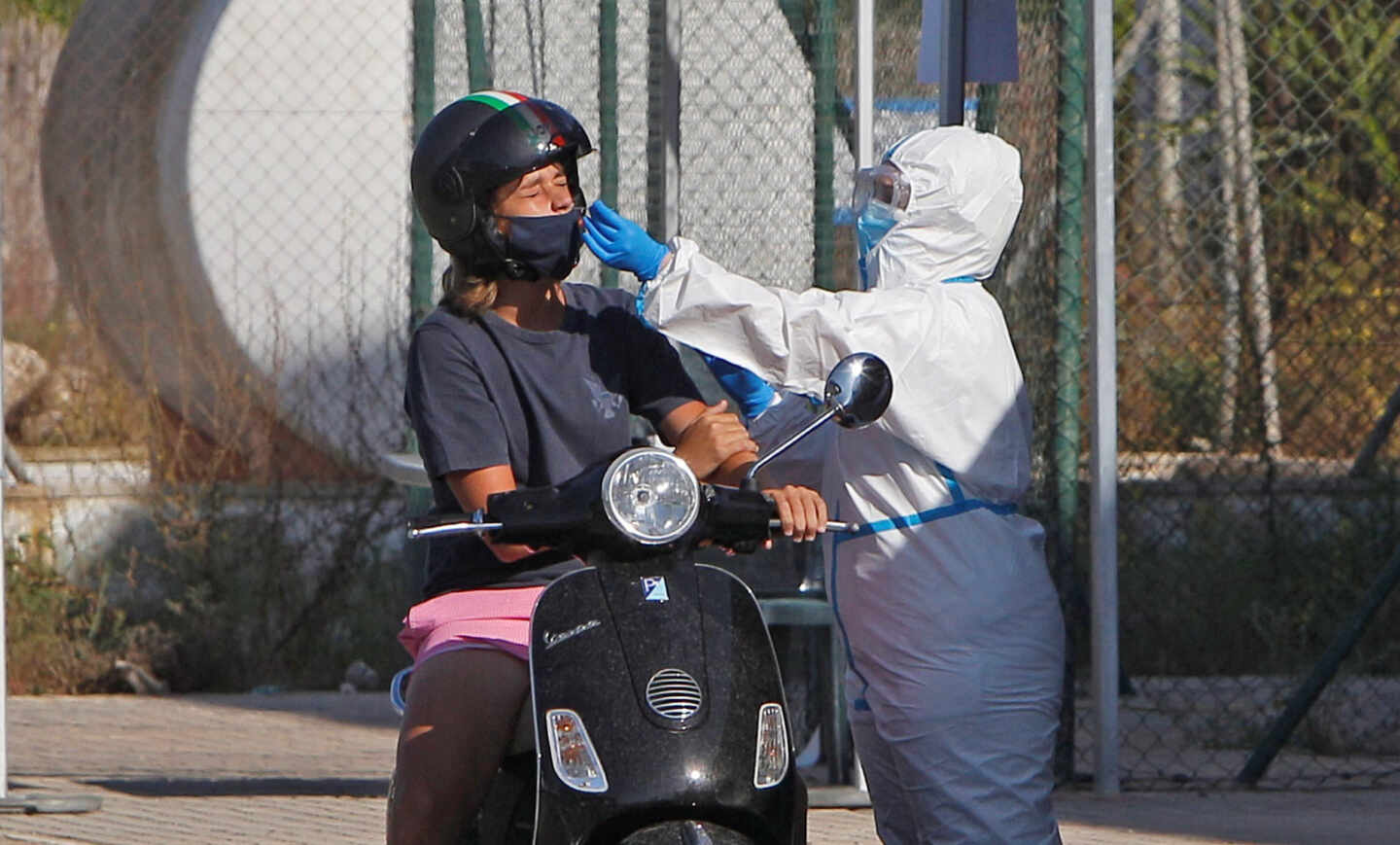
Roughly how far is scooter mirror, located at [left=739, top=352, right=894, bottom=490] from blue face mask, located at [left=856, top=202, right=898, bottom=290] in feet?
2.38

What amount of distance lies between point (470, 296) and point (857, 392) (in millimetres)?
726

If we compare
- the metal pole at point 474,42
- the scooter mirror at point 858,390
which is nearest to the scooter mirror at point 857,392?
the scooter mirror at point 858,390

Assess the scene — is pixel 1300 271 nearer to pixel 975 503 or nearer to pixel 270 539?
pixel 270 539

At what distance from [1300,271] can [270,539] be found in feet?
15.3

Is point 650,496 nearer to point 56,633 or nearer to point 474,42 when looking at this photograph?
point 474,42

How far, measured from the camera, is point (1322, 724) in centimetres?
651

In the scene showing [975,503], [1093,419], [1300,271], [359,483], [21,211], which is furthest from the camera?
[21,211]

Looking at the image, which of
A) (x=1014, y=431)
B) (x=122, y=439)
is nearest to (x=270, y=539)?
(x=122, y=439)

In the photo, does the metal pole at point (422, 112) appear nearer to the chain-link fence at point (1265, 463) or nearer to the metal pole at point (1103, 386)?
the metal pole at point (1103, 386)

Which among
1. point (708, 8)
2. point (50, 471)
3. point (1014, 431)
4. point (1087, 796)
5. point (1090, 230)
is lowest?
point (1087, 796)

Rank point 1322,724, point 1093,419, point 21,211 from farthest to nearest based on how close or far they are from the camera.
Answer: point 21,211, point 1322,724, point 1093,419

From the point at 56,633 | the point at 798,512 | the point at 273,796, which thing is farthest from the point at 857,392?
the point at 56,633

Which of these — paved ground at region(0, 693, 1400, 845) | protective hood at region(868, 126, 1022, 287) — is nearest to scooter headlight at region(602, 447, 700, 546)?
protective hood at region(868, 126, 1022, 287)

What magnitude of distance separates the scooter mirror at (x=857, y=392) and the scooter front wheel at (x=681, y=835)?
19.7 inches
